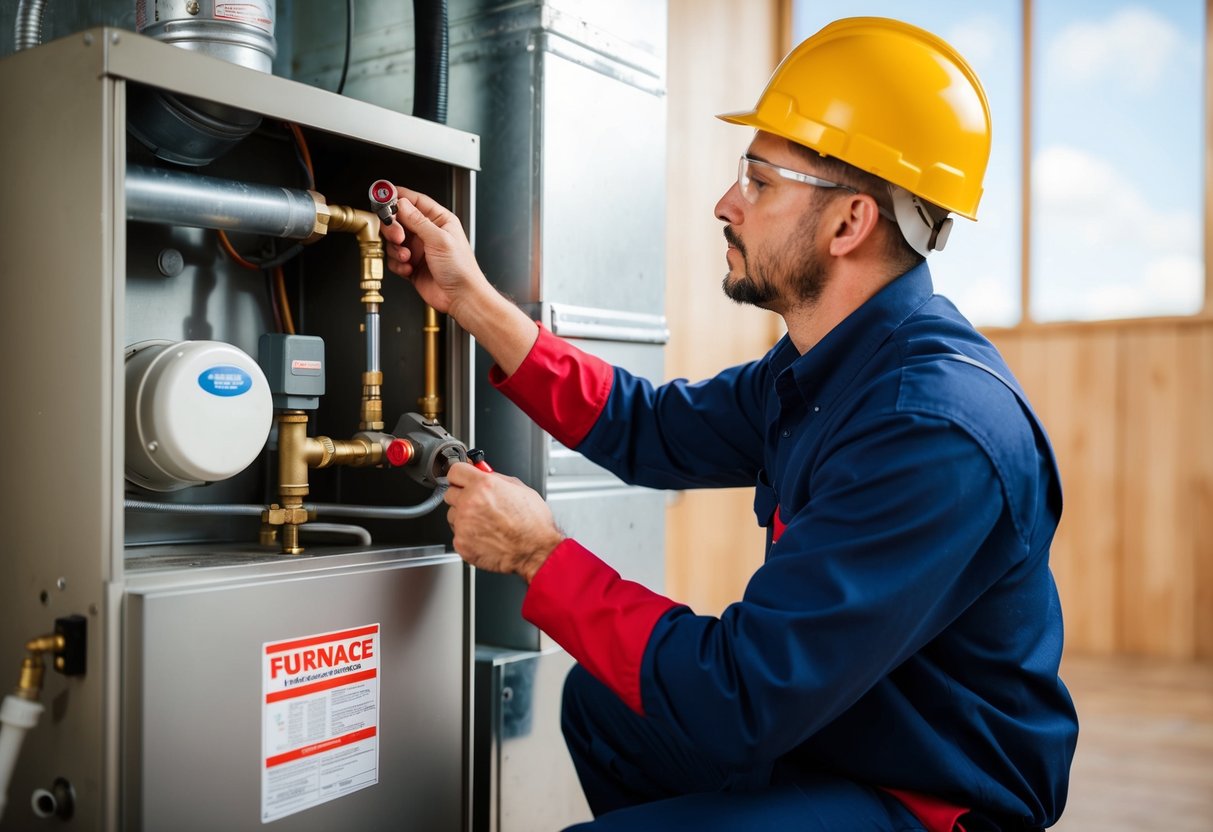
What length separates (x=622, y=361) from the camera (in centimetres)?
179

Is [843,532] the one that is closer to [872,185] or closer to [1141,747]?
[872,185]

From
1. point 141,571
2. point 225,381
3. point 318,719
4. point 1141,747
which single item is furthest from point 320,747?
point 1141,747

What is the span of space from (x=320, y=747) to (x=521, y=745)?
0.49 m

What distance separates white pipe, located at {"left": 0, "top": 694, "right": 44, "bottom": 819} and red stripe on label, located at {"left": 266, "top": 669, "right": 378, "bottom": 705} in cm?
21

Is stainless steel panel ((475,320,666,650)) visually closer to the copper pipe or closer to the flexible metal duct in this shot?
the copper pipe

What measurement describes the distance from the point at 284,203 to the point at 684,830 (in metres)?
0.79

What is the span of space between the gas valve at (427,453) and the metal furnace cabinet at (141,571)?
10cm

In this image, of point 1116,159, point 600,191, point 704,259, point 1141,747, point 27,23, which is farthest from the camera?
point 1116,159

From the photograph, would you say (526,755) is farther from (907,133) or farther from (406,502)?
(907,133)

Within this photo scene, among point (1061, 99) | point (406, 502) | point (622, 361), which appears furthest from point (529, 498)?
point (1061, 99)

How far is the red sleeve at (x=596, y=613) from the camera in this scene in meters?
1.08

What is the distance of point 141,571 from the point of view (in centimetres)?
106

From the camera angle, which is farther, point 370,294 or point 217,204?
point 370,294

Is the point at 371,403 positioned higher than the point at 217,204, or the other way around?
the point at 217,204
